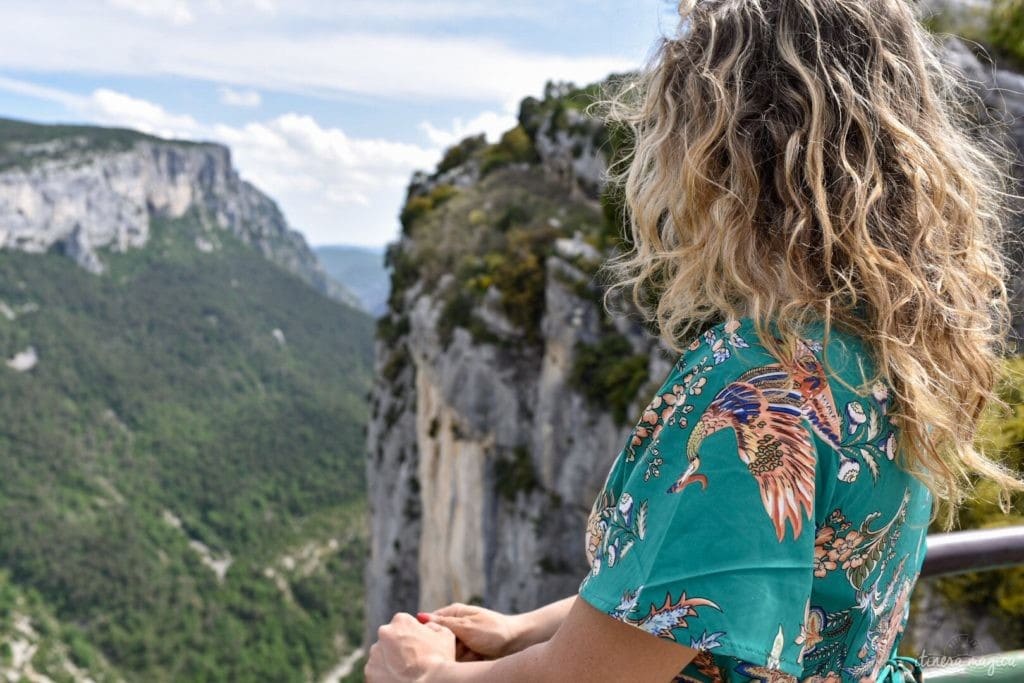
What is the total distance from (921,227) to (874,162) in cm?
14

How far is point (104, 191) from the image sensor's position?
108 metres

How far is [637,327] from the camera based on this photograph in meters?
14.2

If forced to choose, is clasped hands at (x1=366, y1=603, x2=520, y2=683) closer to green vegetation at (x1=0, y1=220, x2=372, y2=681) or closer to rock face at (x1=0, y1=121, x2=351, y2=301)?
green vegetation at (x1=0, y1=220, x2=372, y2=681)

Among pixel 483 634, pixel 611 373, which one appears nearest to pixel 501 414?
pixel 611 373

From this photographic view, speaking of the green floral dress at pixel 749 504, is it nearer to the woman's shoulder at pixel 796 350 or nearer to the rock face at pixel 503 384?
the woman's shoulder at pixel 796 350

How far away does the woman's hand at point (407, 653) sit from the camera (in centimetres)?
165

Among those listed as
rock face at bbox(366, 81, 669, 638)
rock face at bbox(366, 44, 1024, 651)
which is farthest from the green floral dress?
rock face at bbox(366, 81, 669, 638)

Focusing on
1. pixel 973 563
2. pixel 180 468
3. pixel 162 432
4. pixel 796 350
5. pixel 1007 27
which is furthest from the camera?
pixel 162 432

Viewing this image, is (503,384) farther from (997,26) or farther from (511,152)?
(997,26)

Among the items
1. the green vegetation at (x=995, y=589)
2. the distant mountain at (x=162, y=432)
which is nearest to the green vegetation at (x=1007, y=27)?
the green vegetation at (x=995, y=589)

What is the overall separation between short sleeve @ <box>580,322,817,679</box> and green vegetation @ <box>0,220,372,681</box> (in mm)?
59275

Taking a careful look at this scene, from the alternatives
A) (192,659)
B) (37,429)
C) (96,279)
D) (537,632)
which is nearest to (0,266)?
(96,279)

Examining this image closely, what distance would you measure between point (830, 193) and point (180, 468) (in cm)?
8114

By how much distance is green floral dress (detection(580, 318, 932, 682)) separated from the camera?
3.90ft
